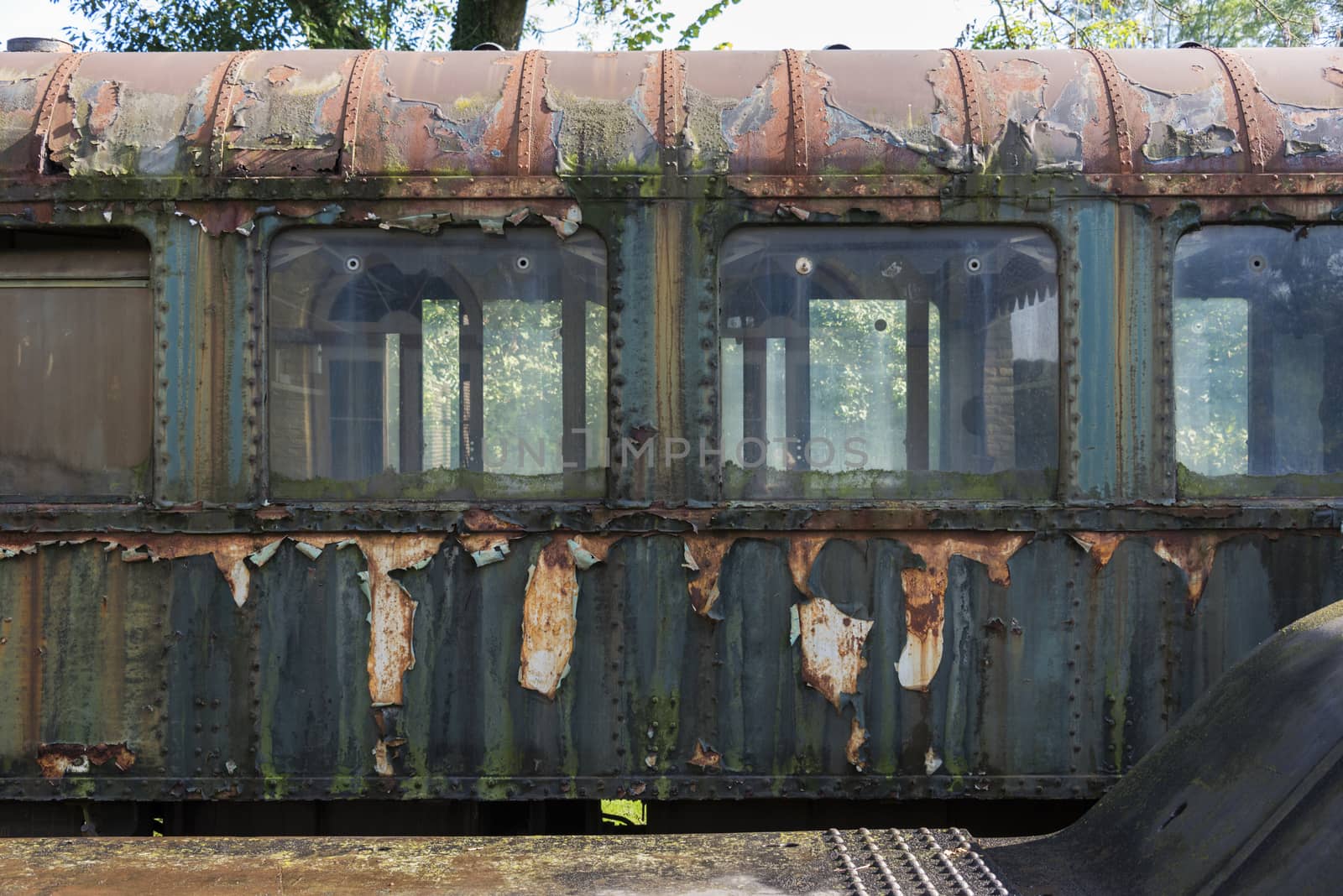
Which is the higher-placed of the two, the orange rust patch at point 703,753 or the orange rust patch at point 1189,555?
the orange rust patch at point 1189,555

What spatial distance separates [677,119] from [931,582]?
5.24ft

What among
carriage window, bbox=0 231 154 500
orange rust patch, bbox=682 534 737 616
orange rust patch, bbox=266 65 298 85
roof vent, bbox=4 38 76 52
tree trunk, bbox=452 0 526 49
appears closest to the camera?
orange rust patch, bbox=682 534 737 616

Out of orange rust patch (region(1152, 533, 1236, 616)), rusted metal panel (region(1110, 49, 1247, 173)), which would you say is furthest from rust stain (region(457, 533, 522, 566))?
rusted metal panel (region(1110, 49, 1247, 173))

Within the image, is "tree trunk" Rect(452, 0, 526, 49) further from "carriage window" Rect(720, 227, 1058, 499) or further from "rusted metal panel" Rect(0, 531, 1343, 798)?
"rusted metal panel" Rect(0, 531, 1343, 798)

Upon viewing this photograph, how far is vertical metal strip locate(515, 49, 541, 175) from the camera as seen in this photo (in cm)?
372

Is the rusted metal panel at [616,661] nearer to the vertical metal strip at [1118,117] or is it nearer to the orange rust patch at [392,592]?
the orange rust patch at [392,592]

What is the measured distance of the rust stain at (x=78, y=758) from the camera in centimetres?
369

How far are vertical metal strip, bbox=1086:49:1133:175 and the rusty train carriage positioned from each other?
0.05 feet

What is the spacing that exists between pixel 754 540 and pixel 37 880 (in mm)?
2028

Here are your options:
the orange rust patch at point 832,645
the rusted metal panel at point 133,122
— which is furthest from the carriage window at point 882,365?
the rusted metal panel at point 133,122

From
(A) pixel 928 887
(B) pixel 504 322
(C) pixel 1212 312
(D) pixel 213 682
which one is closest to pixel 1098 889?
(A) pixel 928 887

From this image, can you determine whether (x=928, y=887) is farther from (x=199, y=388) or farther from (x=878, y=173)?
(x=199, y=388)

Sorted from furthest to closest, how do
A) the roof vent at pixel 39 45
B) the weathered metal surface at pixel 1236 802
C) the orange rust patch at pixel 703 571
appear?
the roof vent at pixel 39 45 < the orange rust patch at pixel 703 571 < the weathered metal surface at pixel 1236 802

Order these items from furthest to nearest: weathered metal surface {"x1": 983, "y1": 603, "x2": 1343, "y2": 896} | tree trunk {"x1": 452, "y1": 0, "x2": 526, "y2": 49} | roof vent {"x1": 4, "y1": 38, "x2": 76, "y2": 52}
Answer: tree trunk {"x1": 452, "y1": 0, "x2": 526, "y2": 49} → roof vent {"x1": 4, "y1": 38, "x2": 76, "y2": 52} → weathered metal surface {"x1": 983, "y1": 603, "x2": 1343, "y2": 896}
